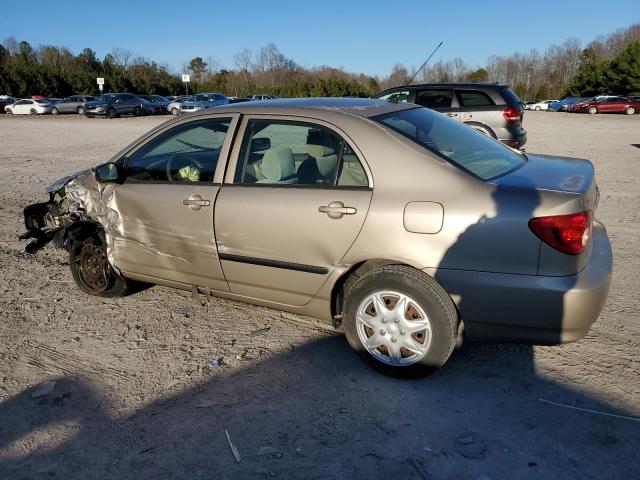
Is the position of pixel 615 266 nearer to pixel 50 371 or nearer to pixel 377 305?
pixel 377 305

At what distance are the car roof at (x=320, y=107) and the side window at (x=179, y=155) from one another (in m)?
0.21

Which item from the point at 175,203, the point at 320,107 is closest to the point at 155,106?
the point at 175,203

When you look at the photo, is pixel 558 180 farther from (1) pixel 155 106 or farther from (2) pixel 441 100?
(1) pixel 155 106

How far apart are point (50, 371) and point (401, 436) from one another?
2276mm

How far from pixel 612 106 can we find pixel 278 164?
46.4m

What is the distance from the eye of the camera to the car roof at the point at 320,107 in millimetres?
3584

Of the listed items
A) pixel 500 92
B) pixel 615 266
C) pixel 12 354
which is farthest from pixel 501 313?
pixel 500 92

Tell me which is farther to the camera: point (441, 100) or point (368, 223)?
point (441, 100)

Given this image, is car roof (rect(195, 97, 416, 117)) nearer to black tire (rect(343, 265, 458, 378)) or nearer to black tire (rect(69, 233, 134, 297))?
black tire (rect(343, 265, 458, 378))

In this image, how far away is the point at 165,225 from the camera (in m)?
3.94

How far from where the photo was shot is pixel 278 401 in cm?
308

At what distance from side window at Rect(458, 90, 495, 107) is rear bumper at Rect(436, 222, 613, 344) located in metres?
8.15

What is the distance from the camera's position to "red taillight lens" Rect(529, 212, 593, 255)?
279 centimetres

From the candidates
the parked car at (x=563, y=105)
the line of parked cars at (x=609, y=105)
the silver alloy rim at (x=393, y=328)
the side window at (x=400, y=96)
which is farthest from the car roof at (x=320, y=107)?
the parked car at (x=563, y=105)
